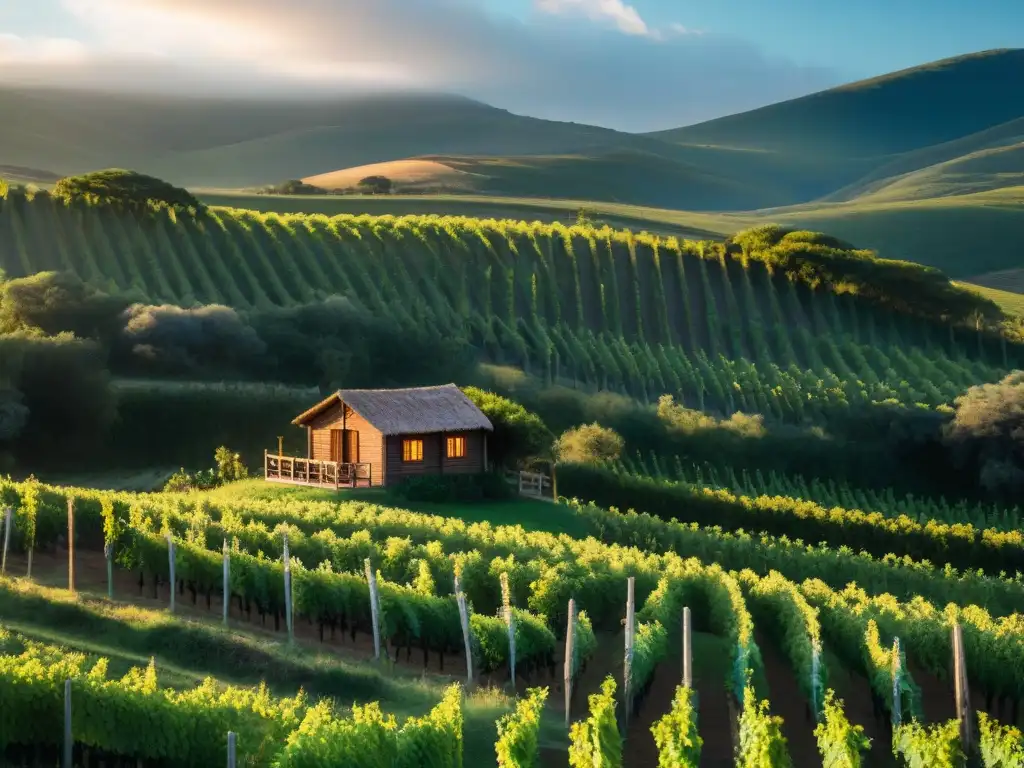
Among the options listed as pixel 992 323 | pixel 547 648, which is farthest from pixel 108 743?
pixel 992 323

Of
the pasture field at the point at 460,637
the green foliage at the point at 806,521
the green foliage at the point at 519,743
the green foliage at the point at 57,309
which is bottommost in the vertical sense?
the green foliage at the point at 806,521

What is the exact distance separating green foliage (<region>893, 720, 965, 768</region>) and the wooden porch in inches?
1310

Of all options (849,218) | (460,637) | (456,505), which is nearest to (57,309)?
(456,505)

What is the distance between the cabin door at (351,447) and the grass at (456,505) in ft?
7.35

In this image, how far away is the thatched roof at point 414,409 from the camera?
51.3 meters

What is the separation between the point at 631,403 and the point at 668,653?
4519 centimetres

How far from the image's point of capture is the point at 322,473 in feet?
168

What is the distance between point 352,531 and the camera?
38094 mm

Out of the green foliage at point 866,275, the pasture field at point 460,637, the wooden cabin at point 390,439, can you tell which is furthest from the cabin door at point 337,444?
the green foliage at point 866,275

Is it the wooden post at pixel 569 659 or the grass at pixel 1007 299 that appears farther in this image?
the grass at pixel 1007 299

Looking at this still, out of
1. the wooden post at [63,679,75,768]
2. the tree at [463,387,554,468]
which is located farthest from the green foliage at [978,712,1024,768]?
the tree at [463,387,554,468]

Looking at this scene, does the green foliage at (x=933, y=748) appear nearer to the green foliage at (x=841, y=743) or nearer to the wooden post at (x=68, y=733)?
the green foliage at (x=841, y=743)

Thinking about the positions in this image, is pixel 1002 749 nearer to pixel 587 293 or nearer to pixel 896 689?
pixel 896 689

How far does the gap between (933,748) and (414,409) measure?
35761 millimetres
